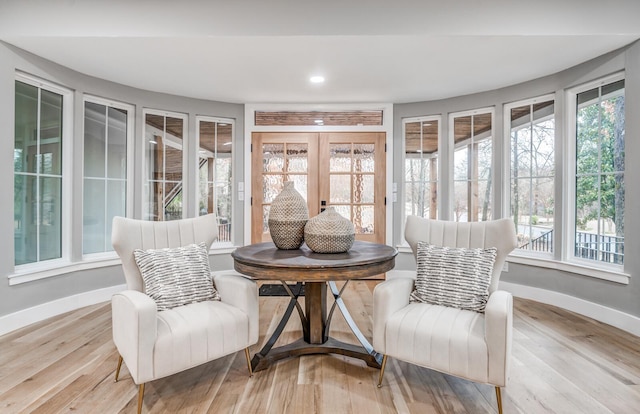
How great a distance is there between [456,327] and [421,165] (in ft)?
9.84

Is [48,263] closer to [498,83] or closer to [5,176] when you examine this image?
[5,176]

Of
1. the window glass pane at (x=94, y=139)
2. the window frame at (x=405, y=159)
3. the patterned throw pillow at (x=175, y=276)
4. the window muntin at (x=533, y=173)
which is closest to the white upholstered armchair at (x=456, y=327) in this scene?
the patterned throw pillow at (x=175, y=276)

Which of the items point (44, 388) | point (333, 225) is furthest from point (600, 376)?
point (44, 388)

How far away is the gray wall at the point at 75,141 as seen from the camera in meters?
2.69

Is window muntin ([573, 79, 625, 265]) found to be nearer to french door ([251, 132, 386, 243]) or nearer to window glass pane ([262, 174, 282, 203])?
french door ([251, 132, 386, 243])

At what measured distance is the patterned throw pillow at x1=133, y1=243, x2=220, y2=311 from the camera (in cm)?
195

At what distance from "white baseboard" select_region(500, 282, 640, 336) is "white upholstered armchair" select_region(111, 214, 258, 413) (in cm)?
284

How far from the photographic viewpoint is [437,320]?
1786mm

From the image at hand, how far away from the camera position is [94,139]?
11.7 ft

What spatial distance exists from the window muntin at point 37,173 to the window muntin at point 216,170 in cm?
144

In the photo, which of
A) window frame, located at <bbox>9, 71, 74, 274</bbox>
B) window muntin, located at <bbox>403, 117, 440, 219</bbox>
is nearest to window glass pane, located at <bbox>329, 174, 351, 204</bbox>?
window muntin, located at <bbox>403, 117, 440, 219</bbox>

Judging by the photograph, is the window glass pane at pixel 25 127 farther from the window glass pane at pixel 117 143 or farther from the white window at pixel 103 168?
the window glass pane at pixel 117 143

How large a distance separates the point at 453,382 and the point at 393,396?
1.30 ft

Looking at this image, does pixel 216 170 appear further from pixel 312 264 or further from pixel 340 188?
pixel 312 264
